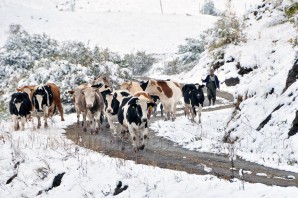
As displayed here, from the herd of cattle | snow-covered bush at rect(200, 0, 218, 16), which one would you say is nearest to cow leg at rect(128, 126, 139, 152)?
the herd of cattle

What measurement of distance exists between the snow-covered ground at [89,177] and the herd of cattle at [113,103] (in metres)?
Answer: 1.64

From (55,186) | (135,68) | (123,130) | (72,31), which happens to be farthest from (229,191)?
(72,31)

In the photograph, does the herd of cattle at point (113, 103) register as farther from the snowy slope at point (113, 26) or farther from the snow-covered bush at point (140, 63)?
the snowy slope at point (113, 26)

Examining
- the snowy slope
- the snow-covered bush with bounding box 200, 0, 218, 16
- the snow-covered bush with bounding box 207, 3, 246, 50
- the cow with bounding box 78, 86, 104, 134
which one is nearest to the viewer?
the cow with bounding box 78, 86, 104, 134

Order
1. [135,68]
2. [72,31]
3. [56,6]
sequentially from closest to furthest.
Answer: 1. [135,68]
2. [72,31]
3. [56,6]

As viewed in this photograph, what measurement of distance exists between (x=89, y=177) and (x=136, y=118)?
2.71 m

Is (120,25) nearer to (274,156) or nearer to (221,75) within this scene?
(221,75)

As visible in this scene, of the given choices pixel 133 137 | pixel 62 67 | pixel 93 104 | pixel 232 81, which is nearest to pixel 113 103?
pixel 93 104

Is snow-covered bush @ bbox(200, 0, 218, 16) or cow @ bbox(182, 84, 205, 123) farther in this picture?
snow-covered bush @ bbox(200, 0, 218, 16)

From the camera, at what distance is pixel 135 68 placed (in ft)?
228

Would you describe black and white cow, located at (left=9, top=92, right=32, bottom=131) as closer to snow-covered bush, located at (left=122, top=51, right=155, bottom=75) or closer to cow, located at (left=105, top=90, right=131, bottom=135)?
cow, located at (left=105, top=90, right=131, bottom=135)

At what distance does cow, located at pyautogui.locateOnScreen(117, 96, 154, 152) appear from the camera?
42.0 feet

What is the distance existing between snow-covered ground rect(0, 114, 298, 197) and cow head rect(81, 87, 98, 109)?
2.37 meters

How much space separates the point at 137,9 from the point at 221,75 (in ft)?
282
